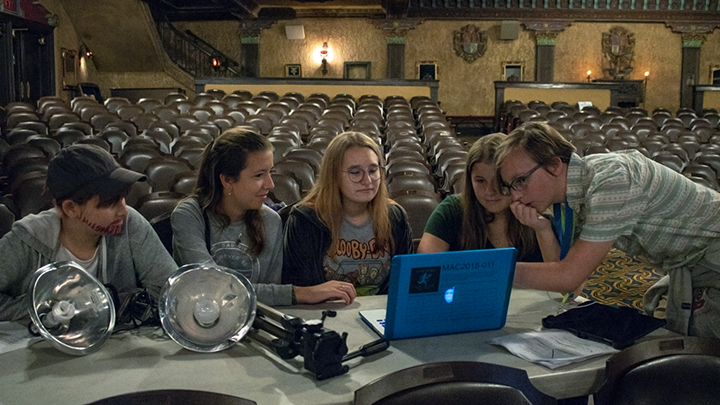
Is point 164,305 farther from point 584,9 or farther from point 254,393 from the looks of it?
point 584,9

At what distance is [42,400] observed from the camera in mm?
1303

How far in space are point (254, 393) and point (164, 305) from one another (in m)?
0.37

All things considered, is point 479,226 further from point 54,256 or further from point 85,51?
point 85,51

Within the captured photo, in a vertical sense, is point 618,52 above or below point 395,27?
below

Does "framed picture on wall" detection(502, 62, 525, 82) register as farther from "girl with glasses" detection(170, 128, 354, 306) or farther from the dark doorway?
"girl with glasses" detection(170, 128, 354, 306)

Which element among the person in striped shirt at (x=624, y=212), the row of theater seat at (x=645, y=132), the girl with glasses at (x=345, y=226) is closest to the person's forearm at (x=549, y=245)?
the person in striped shirt at (x=624, y=212)

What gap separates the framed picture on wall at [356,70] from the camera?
16.5 m

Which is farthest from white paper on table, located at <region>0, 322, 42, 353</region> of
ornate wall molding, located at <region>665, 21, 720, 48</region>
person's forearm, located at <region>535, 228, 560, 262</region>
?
ornate wall molding, located at <region>665, 21, 720, 48</region>

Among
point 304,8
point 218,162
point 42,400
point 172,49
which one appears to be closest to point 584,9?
point 304,8

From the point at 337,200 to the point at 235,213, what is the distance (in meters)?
0.39

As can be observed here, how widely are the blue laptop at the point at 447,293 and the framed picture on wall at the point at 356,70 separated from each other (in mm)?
15165

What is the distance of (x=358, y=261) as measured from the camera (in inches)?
94.1

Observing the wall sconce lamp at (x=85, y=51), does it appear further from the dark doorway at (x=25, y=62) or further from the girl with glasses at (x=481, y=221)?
the girl with glasses at (x=481, y=221)

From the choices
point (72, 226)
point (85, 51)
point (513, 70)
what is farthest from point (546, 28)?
point (72, 226)
